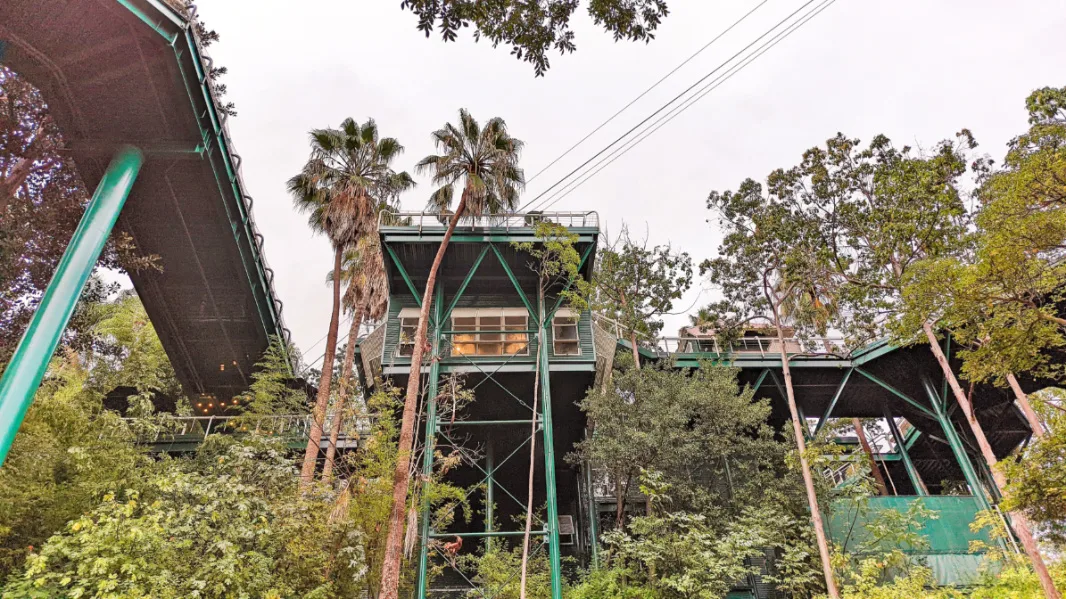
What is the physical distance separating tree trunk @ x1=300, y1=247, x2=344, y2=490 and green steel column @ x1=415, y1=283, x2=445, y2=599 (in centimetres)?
266

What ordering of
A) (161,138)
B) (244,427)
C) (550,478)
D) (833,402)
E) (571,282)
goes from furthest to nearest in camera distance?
(833,402) → (571,282) → (244,427) → (550,478) → (161,138)

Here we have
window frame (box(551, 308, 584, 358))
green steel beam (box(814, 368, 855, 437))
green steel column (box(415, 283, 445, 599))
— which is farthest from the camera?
green steel beam (box(814, 368, 855, 437))

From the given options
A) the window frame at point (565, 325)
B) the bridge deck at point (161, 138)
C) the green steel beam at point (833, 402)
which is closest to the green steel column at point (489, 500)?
the window frame at point (565, 325)

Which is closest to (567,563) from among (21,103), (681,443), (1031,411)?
(681,443)

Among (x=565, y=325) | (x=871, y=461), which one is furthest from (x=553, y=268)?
(x=871, y=461)

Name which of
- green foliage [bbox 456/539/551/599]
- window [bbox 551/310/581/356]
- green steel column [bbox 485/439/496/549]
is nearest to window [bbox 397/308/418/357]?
green steel column [bbox 485/439/496/549]

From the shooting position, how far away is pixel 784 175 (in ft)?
58.5

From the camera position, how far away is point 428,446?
14.1 meters

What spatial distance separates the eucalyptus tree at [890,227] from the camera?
539 inches

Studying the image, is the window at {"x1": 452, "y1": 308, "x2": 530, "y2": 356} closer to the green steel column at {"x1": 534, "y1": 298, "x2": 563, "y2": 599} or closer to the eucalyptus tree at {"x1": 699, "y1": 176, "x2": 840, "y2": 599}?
the green steel column at {"x1": 534, "y1": 298, "x2": 563, "y2": 599}

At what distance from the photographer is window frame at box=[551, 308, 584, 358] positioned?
57.4ft

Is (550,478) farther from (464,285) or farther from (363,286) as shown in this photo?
(363,286)

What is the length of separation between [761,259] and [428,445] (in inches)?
467

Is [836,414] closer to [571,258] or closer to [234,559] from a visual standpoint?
[571,258]
